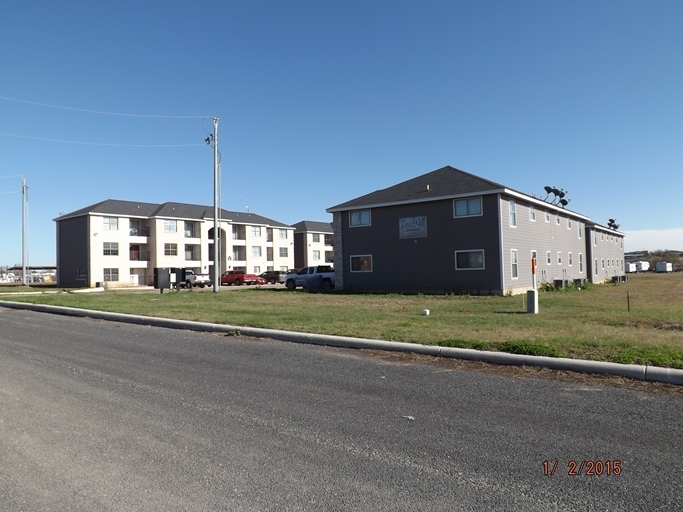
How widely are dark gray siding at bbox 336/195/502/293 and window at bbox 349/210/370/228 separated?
1.02ft

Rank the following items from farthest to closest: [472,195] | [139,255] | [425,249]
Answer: [139,255]
[425,249]
[472,195]

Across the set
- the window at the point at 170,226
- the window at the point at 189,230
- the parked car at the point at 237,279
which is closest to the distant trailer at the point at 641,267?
the parked car at the point at 237,279

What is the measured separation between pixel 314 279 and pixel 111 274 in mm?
30084

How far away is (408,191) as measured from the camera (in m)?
31.1

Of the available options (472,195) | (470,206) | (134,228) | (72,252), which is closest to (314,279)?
(470,206)

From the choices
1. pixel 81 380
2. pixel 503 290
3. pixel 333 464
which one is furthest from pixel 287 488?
pixel 503 290

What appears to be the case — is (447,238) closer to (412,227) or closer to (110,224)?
(412,227)

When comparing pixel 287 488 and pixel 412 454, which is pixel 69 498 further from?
pixel 412 454

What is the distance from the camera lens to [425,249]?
97.1ft

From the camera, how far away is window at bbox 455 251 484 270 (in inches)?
1078

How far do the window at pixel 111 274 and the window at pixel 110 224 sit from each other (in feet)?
14.5

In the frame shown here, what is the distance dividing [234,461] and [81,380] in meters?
4.20

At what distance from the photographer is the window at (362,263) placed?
32.2m

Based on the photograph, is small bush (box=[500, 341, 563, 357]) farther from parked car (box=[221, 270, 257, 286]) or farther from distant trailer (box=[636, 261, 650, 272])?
distant trailer (box=[636, 261, 650, 272])
